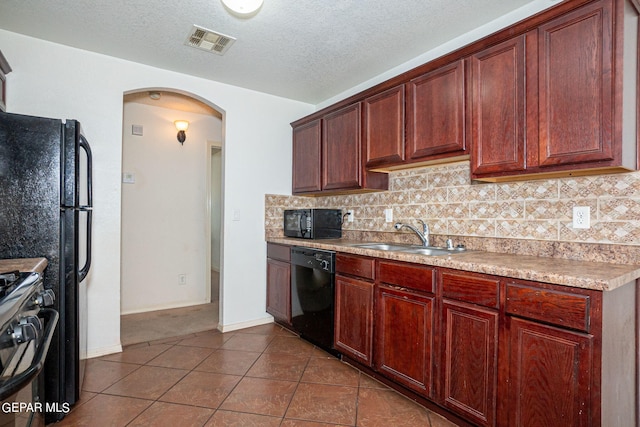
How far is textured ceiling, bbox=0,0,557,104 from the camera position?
2047mm

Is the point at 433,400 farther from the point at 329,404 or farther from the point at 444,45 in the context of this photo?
the point at 444,45

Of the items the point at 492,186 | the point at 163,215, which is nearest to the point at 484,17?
the point at 492,186

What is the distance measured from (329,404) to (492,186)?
1.72m

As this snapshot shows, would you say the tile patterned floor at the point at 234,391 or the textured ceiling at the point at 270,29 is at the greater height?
the textured ceiling at the point at 270,29

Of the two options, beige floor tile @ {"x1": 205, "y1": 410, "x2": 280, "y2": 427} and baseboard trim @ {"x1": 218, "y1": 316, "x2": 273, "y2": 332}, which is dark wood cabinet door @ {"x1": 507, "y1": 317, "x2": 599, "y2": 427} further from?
baseboard trim @ {"x1": 218, "y1": 316, "x2": 273, "y2": 332}

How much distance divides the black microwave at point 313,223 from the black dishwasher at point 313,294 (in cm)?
24

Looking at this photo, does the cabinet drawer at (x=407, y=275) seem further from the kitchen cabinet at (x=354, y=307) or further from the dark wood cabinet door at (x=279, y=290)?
the dark wood cabinet door at (x=279, y=290)

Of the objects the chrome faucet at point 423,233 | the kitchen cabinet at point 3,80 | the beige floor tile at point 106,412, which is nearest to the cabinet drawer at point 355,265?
the chrome faucet at point 423,233

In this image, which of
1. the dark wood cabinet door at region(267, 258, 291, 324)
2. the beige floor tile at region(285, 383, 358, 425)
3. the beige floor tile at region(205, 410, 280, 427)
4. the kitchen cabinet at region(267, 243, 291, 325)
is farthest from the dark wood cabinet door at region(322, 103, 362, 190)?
the beige floor tile at region(205, 410, 280, 427)

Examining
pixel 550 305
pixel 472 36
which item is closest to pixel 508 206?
pixel 550 305

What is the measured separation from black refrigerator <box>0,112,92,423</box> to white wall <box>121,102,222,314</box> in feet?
6.73

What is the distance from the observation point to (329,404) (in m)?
1.98

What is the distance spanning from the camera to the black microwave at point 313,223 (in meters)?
3.12

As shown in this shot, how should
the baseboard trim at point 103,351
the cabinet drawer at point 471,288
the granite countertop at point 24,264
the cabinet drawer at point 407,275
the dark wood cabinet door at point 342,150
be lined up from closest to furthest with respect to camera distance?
1. the granite countertop at point 24,264
2. the cabinet drawer at point 471,288
3. the cabinet drawer at point 407,275
4. the baseboard trim at point 103,351
5. the dark wood cabinet door at point 342,150
